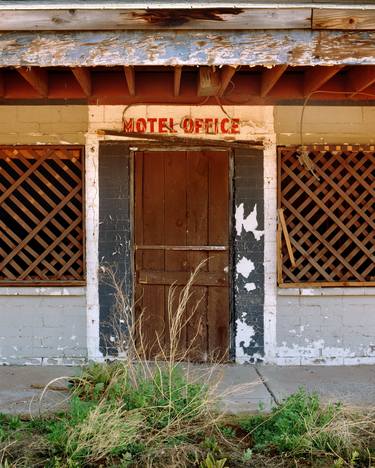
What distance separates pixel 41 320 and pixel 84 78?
264 cm

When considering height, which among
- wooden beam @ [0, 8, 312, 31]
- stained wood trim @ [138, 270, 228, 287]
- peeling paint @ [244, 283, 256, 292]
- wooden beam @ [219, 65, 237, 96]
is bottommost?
peeling paint @ [244, 283, 256, 292]

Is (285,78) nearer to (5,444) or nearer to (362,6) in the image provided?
(362,6)

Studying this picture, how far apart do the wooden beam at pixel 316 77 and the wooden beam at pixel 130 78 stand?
1.75 metres

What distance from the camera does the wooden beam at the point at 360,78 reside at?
17.2ft

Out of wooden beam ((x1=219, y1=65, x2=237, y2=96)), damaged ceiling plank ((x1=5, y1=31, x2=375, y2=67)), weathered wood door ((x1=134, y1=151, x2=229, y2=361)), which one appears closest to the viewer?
damaged ceiling plank ((x1=5, y1=31, x2=375, y2=67))

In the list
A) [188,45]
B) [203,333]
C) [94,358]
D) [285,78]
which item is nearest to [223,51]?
[188,45]

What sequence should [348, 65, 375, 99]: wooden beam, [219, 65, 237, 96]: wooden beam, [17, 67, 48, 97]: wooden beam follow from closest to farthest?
[219, 65, 237, 96]: wooden beam < [17, 67, 48, 97]: wooden beam < [348, 65, 375, 99]: wooden beam

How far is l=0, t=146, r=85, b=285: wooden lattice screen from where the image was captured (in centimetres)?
614

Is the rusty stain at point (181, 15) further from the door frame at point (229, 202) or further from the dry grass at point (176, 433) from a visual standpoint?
the dry grass at point (176, 433)

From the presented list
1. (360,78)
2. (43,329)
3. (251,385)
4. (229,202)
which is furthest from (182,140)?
(251,385)

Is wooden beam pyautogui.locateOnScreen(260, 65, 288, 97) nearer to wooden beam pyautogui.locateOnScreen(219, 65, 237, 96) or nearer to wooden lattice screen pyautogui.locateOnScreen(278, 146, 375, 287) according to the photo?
wooden beam pyautogui.locateOnScreen(219, 65, 237, 96)

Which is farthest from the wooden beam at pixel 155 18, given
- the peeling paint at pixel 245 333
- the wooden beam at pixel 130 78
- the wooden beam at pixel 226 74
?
the peeling paint at pixel 245 333

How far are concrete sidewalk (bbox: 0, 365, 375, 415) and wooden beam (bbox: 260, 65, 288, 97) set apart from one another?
2.63 metres

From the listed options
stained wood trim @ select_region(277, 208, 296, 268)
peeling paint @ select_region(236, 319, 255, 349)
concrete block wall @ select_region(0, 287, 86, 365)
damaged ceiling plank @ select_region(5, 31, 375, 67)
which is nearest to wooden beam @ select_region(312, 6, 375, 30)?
damaged ceiling plank @ select_region(5, 31, 375, 67)
